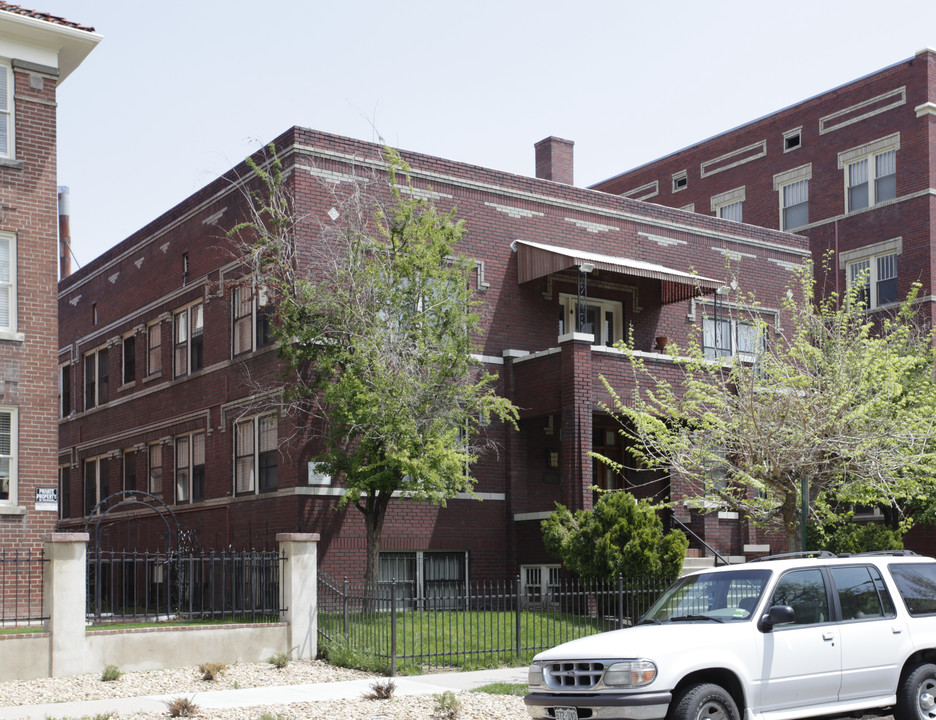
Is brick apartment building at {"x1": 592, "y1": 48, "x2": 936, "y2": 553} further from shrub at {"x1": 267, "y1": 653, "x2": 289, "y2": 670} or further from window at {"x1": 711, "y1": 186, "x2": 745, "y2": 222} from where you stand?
shrub at {"x1": 267, "y1": 653, "x2": 289, "y2": 670}

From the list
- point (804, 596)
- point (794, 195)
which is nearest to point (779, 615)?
point (804, 596)

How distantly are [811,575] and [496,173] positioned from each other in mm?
16567

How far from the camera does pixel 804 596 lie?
440 inches

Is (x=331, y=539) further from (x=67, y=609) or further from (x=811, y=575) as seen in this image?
(x=811, y=575)

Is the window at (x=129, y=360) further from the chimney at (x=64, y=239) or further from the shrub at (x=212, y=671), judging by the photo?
the shrub at (x=212, y=671)

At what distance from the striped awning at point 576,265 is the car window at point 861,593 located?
13.5 metres

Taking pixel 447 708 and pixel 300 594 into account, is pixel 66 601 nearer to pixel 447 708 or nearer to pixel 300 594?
pixel 300 594

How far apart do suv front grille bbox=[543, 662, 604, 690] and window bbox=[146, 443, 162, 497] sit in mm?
20463

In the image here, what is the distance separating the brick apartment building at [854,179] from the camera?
34312 millimetres

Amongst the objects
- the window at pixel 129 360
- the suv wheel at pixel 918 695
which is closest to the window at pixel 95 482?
the window at pixel 129 360

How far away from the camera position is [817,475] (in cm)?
1734

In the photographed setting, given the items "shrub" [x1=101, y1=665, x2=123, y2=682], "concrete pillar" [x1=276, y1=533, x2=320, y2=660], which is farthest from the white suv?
"concrete pillar" [x1=276, y1=533, x2=320, y2=660]

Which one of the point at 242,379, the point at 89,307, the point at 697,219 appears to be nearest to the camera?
the point at 242,379

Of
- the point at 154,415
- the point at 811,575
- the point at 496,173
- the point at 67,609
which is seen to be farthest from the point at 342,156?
the point at 811,575
